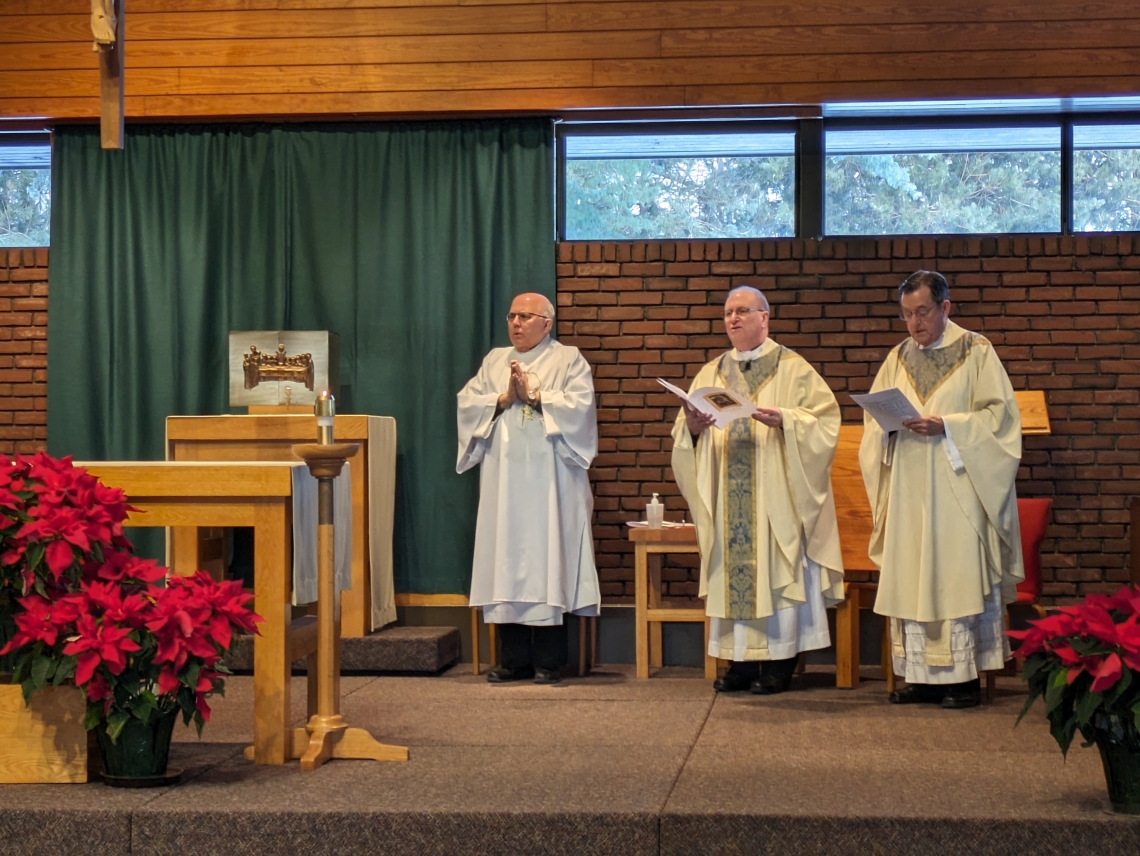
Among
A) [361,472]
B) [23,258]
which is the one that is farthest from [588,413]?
[23,258]

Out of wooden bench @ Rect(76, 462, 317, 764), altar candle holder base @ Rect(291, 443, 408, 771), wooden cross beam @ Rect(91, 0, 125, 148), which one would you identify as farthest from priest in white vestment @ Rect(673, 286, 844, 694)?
wooden cross beam @ Rect(91, 0, 125, 148)

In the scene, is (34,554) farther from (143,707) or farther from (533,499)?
(533,499)

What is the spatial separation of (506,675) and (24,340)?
323cm

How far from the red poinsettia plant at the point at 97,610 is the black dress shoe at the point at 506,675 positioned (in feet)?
7.50

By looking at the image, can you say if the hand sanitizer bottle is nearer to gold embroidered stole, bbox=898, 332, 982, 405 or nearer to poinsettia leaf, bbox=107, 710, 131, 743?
gold embroidered stole, bbox=898, 332, 982, 405

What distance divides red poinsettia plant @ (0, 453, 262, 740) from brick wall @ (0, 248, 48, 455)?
356 cm

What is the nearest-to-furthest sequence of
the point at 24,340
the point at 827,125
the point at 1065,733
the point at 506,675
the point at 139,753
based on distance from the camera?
the point at 1065,733 < the point at 139,753 < the point at 506,675 < the point at 827,125 < the point at 24,340

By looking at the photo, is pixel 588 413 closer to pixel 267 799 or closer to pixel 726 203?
pixel 726 203

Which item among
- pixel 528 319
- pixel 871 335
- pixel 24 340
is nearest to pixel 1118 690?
pixel 528 319

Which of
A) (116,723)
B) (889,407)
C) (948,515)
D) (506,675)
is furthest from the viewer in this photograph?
(506,675)

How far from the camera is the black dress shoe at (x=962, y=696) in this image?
5.22 metres

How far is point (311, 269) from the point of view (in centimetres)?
698

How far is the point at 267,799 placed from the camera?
3.59 metres

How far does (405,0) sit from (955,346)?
3292mm
